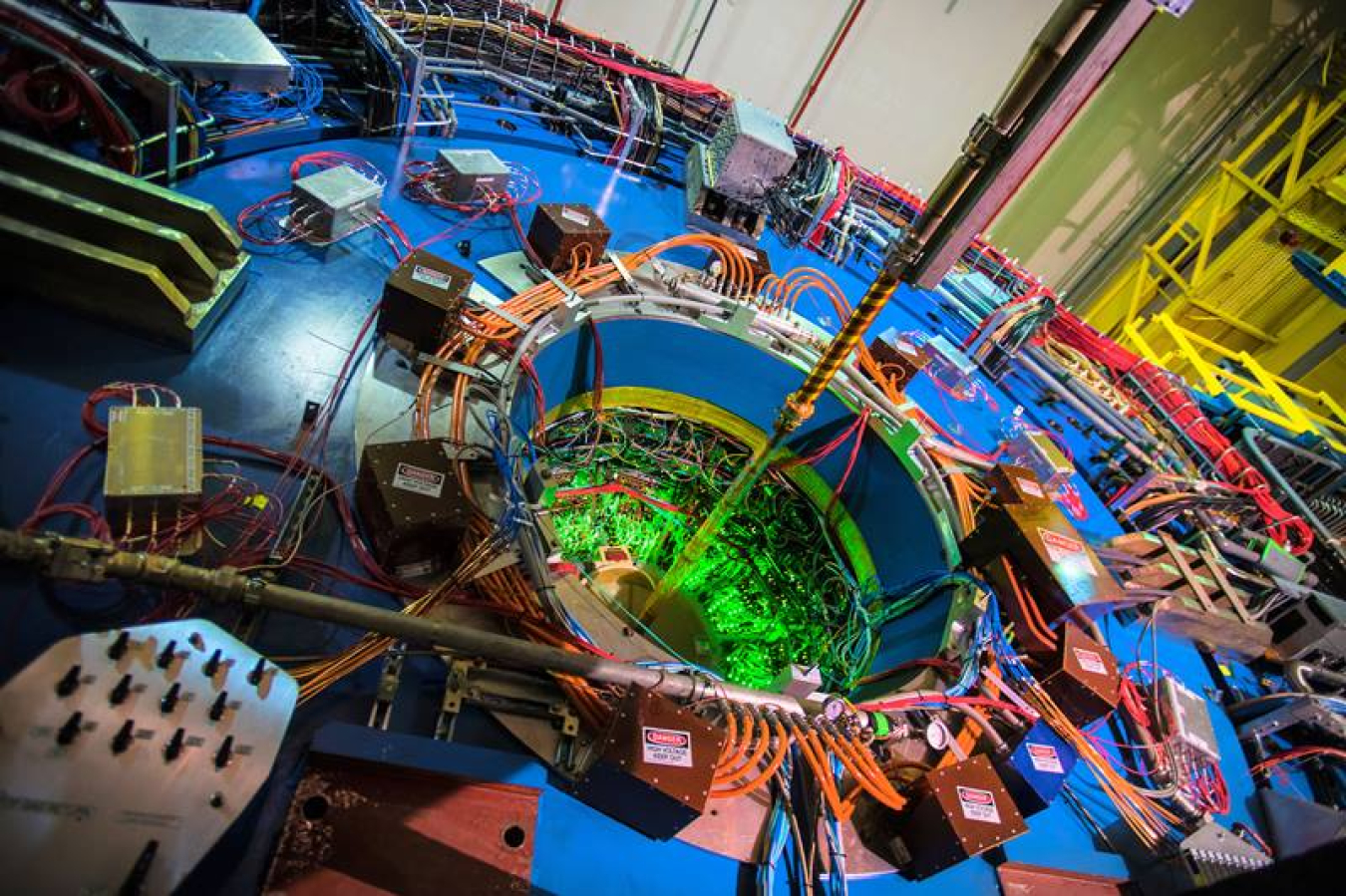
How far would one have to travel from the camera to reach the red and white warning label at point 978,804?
98.3 inches

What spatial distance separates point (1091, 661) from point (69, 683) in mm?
3866

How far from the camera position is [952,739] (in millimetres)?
2979

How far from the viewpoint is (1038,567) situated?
11.4ft

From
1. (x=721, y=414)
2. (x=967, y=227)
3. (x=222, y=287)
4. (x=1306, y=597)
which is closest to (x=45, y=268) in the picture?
(x=222, y=287)

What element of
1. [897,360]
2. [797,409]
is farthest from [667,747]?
[897,360]

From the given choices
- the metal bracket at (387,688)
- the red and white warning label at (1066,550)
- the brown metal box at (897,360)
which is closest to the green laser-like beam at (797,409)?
the brown metal box at (897,360)

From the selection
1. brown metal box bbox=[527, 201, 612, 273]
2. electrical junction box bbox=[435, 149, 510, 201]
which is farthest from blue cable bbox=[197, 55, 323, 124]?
brown metal box bbox=[527, 201, 612, 273]

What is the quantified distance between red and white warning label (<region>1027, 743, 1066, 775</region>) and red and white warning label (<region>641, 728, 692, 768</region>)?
5.25 ft

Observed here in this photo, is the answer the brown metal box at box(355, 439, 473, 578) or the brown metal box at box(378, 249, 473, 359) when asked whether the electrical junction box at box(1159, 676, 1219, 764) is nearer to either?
the brown metal box at box(355, 439, 473, 578)

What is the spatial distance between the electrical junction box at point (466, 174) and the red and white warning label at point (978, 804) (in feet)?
13.2

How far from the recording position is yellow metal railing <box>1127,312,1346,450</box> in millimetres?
6656

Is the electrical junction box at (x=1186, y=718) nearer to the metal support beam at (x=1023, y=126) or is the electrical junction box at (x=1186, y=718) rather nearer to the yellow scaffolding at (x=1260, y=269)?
the metal support beam at (x=1023, y=126)

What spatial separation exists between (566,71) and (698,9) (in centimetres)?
317

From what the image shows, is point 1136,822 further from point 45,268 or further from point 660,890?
point 45,268
